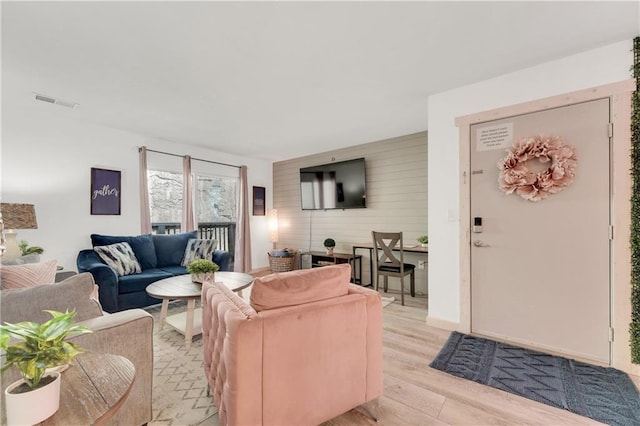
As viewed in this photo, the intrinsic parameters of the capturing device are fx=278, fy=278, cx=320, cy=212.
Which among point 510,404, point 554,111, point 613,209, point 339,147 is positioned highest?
point 339,147

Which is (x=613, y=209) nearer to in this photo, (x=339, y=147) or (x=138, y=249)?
(x=339, y=147)

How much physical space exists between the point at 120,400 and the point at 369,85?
2.94 metres

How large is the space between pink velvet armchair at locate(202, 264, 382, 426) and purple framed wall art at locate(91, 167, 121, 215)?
325 centimetres

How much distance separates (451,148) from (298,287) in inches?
93.2

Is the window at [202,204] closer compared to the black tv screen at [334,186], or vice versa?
the window at [202,204]

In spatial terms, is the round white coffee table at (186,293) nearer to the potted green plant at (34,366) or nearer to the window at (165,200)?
the potted green plant at (34,366)

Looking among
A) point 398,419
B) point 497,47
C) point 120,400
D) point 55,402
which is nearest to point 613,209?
point 497,47

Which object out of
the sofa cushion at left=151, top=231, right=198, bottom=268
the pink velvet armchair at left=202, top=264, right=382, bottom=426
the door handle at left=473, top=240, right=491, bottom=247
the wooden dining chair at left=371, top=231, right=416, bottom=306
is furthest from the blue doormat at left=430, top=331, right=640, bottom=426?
the sofa cushion at left=151, top=231, right=198, bottom=268

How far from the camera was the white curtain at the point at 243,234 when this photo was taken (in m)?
5.55

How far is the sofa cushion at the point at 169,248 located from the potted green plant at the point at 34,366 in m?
3.61

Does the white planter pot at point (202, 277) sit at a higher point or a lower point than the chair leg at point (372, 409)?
higher

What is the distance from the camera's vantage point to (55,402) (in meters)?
0.81

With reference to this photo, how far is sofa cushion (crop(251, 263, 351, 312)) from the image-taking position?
142cm

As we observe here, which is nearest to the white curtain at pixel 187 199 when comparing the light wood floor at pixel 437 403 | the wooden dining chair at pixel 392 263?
the wooden dining chair at pixel 392 263
